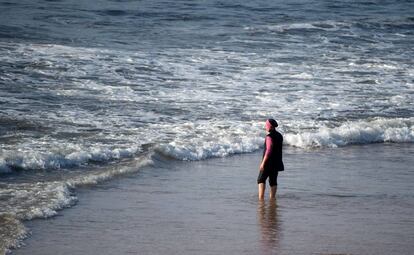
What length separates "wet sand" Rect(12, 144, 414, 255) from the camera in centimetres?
980

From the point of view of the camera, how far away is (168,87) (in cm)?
2177

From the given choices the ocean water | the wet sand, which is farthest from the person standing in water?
the ocean water

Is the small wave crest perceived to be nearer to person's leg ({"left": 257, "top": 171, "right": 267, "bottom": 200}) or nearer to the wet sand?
the wet sand

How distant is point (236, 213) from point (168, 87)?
1071 centimetres

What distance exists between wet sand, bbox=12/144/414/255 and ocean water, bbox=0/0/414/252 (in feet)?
1.67

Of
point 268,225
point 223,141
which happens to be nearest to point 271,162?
point 268,225

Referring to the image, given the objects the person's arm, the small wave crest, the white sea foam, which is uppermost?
the person's arm

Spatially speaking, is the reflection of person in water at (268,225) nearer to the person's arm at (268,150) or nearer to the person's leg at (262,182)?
the person's leg at (262,182)

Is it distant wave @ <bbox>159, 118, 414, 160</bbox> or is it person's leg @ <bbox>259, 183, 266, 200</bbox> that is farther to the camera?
distant wave @ <bbox>159, 118, 414, 160</bbox>

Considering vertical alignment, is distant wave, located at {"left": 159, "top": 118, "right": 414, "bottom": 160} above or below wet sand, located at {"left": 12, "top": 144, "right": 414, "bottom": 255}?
below

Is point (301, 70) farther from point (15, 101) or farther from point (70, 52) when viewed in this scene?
point (15, 101)

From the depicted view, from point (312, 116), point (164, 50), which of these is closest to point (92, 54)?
point (164, 50)

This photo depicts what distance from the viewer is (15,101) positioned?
1889 cm

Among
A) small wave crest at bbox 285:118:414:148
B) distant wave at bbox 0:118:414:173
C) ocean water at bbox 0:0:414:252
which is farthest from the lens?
small wave crest at bbox 285:118:414:148
